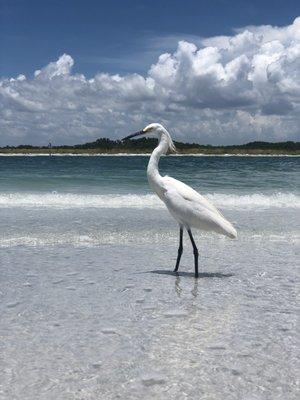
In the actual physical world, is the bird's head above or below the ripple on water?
above

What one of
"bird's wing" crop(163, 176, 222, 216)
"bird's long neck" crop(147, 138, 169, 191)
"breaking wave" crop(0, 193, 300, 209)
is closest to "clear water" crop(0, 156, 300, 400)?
"bird's wing" crop(163, 176, 222, 216)

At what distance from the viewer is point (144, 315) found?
516 centimetres

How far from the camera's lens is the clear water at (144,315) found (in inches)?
144

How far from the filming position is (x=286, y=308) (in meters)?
5.38

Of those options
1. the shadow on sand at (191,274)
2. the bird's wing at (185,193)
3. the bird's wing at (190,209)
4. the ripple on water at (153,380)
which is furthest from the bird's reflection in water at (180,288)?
the ripple on water at (153,380)

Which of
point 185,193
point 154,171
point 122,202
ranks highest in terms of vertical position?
point 154,171

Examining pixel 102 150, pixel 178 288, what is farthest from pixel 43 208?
pixel 102 150

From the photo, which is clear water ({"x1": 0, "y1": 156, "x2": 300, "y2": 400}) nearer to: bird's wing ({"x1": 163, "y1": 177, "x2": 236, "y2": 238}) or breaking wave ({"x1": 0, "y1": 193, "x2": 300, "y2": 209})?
bird's wing ({"x1": 163, "y1": 177, "x2": 236, "y2": 238})

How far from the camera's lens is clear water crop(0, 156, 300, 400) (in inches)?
144

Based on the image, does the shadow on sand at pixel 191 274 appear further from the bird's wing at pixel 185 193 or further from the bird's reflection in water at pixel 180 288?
the bird's wing at pixel 185 193

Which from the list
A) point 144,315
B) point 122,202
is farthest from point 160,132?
point 122,202

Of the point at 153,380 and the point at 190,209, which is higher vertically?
the point at 190,209

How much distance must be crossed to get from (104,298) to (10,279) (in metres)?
1.42

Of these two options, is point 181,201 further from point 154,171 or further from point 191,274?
point 191,274
